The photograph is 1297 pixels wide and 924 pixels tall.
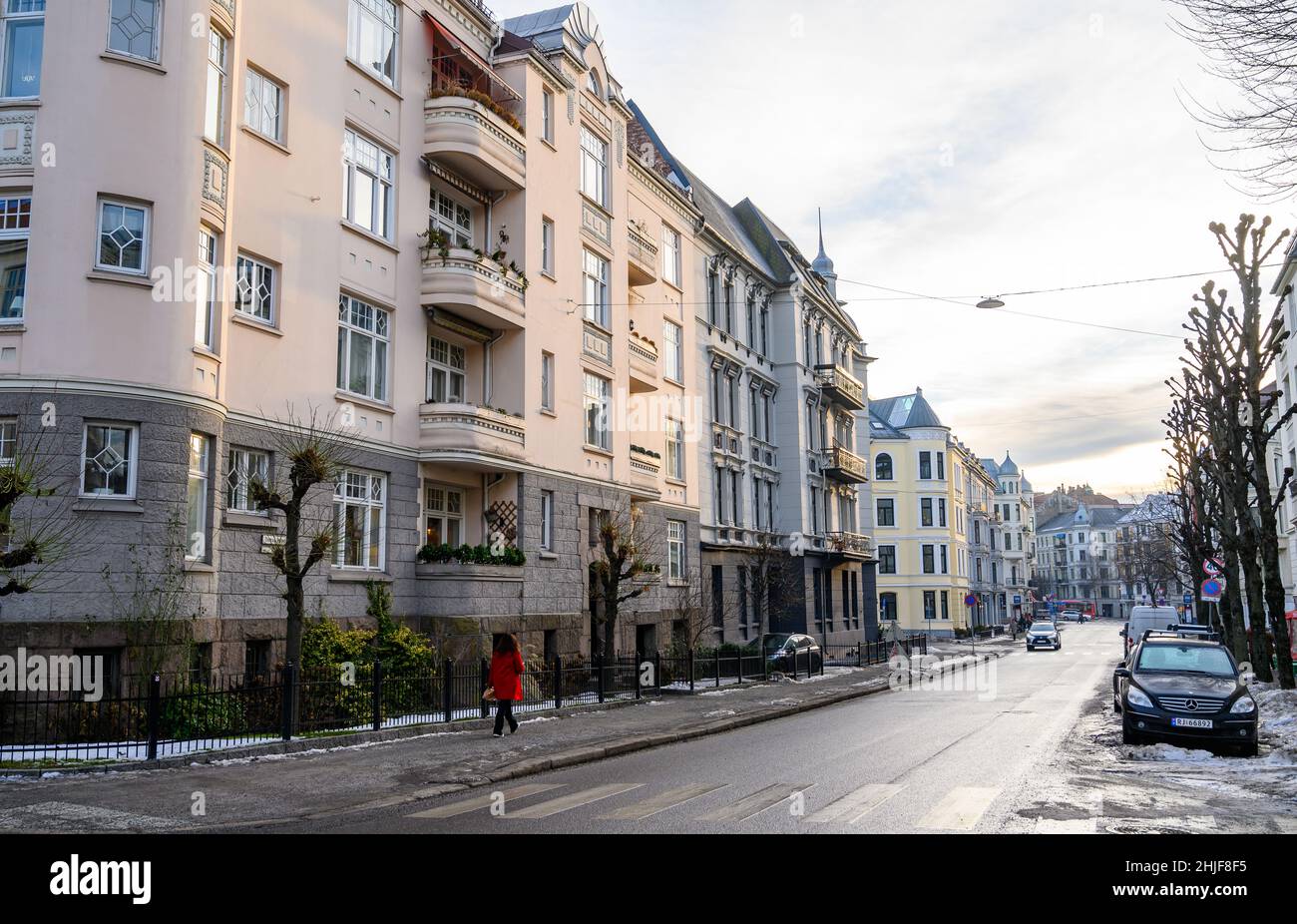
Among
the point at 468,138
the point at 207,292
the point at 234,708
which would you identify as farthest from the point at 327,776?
the point at 468,138

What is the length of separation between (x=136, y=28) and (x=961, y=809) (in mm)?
16206

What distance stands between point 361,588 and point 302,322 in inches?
203

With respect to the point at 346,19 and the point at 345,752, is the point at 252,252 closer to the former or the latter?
the point at 346,19

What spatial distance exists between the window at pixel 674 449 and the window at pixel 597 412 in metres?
5.62

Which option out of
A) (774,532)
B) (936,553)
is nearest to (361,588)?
(774,532)

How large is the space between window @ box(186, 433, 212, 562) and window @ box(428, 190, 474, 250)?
329 inches

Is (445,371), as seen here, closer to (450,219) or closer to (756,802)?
(450,219)

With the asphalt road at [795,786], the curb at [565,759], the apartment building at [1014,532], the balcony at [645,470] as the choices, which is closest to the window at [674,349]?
the balcony at [645,470]

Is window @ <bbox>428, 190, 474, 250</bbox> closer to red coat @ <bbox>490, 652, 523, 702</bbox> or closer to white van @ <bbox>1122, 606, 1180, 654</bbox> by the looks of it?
red coat @ <bbox>490, 652, 523, 702</bbox>

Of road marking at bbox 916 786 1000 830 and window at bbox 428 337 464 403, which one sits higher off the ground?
window at bbox 428 337 464 403

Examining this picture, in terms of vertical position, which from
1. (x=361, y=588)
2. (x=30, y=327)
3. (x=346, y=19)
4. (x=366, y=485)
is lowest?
(x=361, y=588)

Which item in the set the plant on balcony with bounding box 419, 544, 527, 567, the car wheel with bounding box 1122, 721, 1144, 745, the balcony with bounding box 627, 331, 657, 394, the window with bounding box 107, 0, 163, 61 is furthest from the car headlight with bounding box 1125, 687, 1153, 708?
the balcony with bounding box 627, 331, 657, 394

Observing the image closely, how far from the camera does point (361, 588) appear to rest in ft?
65.2

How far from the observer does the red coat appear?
16.6 m
